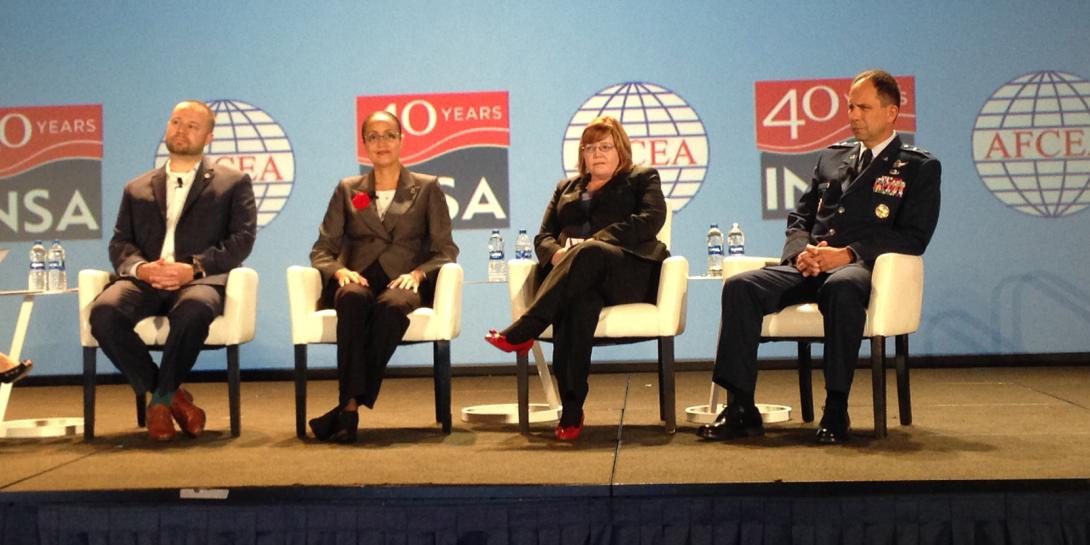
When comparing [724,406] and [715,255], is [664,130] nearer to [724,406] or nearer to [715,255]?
[715,255]

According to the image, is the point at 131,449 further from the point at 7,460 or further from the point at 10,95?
the point at 10,95

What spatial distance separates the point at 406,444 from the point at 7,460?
1261mm

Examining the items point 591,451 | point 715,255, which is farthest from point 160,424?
point 715,255

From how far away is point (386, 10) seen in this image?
6.77m

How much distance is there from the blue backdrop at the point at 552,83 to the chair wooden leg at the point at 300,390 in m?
2.52

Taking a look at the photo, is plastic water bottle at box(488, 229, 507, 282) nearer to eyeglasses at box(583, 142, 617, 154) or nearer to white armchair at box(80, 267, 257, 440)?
eyeglasses at box(583, 142, 617, 154)

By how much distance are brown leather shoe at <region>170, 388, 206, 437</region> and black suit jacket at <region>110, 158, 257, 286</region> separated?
48 cm

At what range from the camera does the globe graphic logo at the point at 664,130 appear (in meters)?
6.65

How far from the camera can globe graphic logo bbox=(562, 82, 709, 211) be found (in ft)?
21.8

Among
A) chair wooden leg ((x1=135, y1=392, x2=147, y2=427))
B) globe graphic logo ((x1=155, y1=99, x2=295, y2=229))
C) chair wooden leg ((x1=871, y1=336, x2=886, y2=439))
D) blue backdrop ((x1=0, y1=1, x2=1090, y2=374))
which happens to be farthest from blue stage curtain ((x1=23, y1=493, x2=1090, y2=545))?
globe graphic logo ((x1=155, y1=99, x2=295, y2=229))

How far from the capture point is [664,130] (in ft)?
21.8

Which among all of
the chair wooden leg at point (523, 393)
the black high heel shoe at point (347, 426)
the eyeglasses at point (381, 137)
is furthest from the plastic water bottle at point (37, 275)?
the chair wooden leg at point (523, 393)

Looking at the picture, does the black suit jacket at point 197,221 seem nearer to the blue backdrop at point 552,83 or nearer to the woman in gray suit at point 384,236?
the woman in gray suit at point 384,236

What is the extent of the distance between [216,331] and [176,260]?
0.34 m
